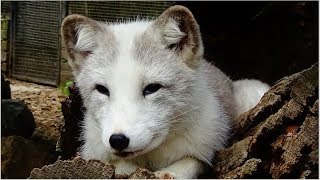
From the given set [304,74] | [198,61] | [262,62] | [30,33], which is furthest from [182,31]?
[30,33]

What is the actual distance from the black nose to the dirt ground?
2368 millimetres

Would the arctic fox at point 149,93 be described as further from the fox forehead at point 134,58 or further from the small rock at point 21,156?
the small rock at point 21,156

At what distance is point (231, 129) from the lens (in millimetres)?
3492

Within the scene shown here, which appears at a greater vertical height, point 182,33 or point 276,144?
point 182,33

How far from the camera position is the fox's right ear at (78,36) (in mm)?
3117

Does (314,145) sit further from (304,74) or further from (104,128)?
(104,128)

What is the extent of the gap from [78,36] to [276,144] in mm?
1209

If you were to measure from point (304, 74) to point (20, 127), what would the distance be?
241 centimetres

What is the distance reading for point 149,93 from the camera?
9.51ft

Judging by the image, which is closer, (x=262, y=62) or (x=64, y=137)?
(x=64, y=137)

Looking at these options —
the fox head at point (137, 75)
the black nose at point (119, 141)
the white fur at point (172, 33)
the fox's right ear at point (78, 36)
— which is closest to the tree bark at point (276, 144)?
the black nose at point (119, 141)

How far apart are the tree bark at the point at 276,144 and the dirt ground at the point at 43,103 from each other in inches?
90.0

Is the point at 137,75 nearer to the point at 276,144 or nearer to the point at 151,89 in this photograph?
the point at 151,89

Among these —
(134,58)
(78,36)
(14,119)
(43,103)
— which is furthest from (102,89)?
(43,103)
